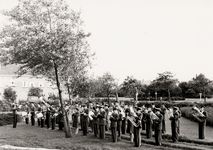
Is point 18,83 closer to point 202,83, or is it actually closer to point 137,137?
point 202,83

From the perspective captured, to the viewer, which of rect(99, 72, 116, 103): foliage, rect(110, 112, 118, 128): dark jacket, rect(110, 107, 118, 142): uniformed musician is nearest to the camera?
rect(110, 107, 118, 142): uniformed musician

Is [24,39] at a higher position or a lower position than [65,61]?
higher

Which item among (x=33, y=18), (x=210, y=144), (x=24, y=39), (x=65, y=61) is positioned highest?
(x=33, y=18)

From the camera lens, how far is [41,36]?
45.6 ft

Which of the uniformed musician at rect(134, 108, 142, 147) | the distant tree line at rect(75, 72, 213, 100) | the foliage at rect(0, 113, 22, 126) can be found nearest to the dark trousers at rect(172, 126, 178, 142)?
the uniformed musician at rect(134, 108, 142, 147)

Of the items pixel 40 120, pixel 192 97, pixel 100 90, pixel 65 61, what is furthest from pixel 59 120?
pixel 192 97

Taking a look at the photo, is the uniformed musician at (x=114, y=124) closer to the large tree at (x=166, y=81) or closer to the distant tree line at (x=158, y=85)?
the distant tree line at (x=158, y=85)

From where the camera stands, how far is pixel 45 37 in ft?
45.4

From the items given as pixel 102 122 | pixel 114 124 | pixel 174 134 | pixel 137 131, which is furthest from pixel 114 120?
pixel 174 134

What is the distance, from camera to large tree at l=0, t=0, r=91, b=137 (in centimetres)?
1386

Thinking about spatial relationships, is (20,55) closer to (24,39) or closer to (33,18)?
(24,39)

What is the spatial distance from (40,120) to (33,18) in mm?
10702

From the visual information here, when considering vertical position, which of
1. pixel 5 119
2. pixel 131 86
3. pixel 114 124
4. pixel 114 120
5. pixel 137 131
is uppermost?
pixel 131 86

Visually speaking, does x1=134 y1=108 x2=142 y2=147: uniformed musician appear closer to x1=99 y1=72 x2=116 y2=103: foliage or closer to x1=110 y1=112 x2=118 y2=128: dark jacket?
x1=110 y1=112 x2=118 y2=128: dark jacket
